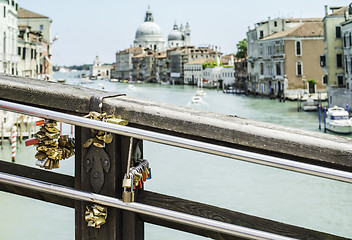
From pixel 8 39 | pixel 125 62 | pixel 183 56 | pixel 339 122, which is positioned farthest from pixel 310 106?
pixel 125 62

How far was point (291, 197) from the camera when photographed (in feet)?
17.7

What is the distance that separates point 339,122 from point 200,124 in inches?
390

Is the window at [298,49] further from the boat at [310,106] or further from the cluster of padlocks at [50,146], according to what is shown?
the cluster of padlocks at [50,146]

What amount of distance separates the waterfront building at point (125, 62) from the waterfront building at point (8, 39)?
51.1m

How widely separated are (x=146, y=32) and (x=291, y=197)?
67.8 metres

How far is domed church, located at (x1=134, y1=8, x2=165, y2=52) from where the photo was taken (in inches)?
2788

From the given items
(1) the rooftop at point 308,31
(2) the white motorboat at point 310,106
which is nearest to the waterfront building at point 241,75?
(1) the rooftop at point 308,31

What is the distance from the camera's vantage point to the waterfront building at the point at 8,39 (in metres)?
12.0

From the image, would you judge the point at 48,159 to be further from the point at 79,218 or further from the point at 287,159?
the point at 287,159

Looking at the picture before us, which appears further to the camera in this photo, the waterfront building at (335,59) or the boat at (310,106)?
the boat at (310,106)

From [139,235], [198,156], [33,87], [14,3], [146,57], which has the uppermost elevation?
[33,87]

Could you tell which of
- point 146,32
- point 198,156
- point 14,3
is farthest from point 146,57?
point 198,156

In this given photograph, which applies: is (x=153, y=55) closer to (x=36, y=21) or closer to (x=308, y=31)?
(x=36, y=21)

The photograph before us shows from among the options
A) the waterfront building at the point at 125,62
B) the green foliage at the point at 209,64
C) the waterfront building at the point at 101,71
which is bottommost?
the waterfront building at the point at 101,71
